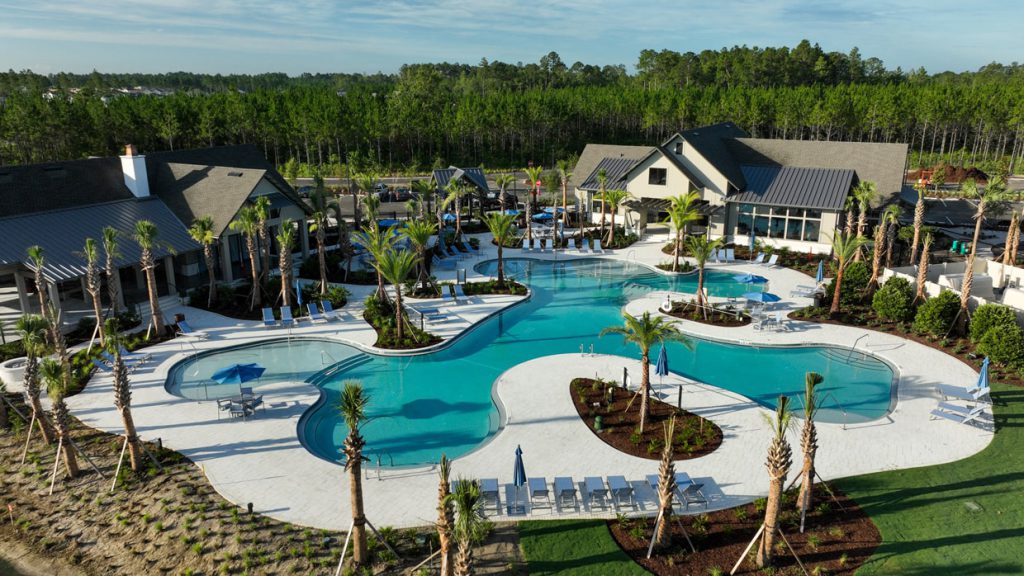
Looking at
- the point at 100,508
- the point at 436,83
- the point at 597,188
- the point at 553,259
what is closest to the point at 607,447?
the point at 100,508

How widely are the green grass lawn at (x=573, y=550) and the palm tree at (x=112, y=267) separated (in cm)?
2100

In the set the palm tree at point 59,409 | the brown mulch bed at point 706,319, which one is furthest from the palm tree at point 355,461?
the brown mulch bed at point 706,319

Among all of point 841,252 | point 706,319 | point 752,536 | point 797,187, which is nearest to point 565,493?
point 752,536

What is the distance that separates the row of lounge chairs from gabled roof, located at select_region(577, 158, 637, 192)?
3604 centimetres

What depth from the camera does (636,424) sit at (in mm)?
21031

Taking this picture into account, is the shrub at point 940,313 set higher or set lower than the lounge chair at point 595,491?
higher

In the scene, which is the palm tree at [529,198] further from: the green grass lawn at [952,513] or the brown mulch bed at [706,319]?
the green grass lawn at [952,513]

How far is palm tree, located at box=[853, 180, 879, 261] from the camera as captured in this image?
37.0 meters

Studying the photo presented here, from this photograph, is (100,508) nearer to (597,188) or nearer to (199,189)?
(199,189)

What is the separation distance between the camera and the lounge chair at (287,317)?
2988cm

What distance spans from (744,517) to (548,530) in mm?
4932

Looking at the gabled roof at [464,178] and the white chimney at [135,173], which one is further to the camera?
the gabled roof at [464,178]

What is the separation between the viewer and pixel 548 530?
15.9 metres

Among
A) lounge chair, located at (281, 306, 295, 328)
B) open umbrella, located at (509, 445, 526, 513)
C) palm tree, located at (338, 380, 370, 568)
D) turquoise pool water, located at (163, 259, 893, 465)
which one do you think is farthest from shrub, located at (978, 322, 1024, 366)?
Result: lounge chair, located at (281, 306, 295, 328)
